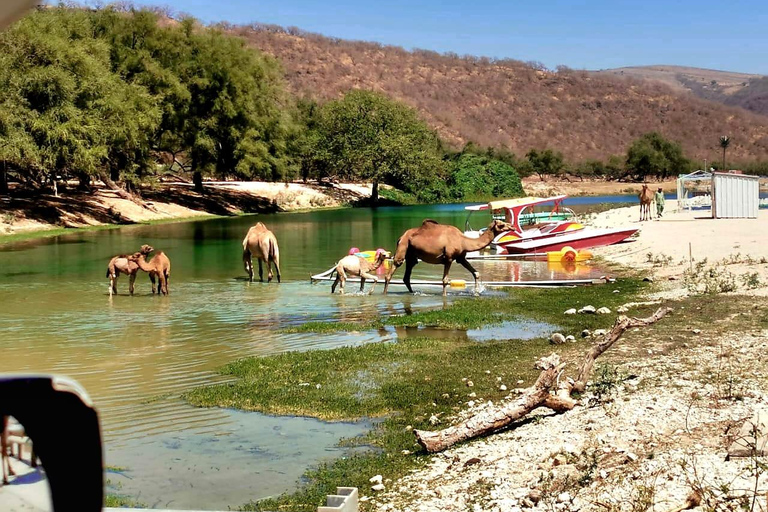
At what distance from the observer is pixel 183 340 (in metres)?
15.1

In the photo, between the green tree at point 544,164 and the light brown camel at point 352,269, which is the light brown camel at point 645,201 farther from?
the green tree at point 544,164

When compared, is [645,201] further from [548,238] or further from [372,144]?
[372,144]

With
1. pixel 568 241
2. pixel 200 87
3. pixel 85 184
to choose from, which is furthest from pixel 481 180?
pixel 568 241

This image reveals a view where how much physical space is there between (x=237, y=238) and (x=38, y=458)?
131 feet

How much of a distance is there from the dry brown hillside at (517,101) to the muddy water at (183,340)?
111 metres

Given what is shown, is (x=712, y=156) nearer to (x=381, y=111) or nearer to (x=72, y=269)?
(x=381, y=111)

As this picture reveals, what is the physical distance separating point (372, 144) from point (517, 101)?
309 feet

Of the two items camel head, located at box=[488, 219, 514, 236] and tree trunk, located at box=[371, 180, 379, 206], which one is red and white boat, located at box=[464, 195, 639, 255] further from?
tree trunk, located at box=[371, 180, 379, 206]

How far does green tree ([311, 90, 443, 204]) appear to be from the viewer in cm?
8000

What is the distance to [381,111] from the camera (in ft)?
275

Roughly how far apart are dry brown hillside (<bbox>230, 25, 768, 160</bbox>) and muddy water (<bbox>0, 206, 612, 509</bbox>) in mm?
110975

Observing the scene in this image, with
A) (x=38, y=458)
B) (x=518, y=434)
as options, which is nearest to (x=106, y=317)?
(x=518, y=434)

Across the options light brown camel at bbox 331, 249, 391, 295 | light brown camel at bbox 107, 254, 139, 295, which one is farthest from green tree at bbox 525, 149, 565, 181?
light brown camel at bbox 107, 254, 139, 295

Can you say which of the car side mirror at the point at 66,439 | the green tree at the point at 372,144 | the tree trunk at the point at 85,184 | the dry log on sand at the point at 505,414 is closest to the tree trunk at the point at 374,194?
the green tree at the point at 372,144
